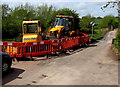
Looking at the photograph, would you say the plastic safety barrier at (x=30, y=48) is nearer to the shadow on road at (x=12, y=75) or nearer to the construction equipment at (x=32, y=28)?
the construction equipment at (x=32, y=28)

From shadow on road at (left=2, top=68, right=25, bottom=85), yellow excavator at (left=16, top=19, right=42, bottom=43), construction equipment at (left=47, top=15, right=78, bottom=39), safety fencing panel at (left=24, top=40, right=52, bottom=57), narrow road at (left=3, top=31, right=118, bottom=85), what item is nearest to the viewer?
narrow road at (left=3, top=31, right=118, bottom=85)

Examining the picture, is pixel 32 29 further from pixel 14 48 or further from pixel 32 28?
pixel 14 48

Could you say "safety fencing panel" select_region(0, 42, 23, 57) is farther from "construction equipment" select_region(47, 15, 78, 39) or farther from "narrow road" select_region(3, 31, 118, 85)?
"construction equipment" select_region(47, 15, 78, 39)

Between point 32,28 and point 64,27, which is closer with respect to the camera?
point 32,28

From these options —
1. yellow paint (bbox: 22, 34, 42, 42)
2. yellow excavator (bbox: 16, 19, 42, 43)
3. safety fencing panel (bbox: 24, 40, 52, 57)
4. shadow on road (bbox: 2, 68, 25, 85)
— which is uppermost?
yellow excavator (bbox: 16, 19, 42, 43)

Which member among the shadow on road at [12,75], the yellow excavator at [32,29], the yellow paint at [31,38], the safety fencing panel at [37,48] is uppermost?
the yellow excavator at [32,29]

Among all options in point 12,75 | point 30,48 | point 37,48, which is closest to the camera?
point 12,75

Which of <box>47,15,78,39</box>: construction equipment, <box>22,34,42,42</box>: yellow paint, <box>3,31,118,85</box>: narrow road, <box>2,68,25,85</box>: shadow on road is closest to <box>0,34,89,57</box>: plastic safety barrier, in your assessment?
<box>22,34,42,42</box>: yellow paint

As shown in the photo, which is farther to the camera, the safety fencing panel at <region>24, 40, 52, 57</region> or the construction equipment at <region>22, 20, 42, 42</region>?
the construction equipment at <region>22, 20, 42, 42</region>

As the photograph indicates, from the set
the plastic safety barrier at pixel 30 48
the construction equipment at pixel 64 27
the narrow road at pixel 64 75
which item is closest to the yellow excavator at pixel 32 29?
the plastic safety barrier at pixel 30 48

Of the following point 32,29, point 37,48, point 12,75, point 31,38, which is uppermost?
point 32,29

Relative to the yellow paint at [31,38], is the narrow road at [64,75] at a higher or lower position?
lower

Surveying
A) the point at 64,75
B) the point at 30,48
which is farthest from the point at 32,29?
the point at 64,75

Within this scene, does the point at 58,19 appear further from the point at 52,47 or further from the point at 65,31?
the point at 52,47
